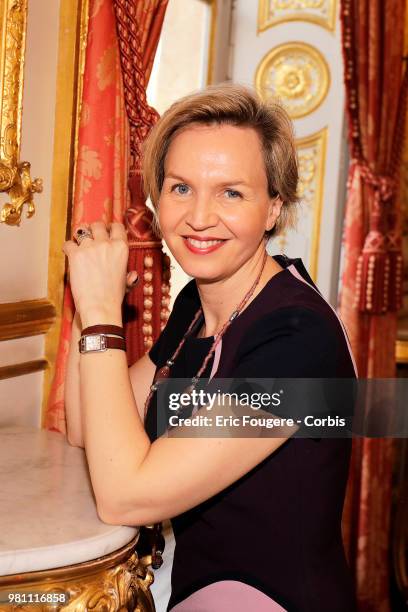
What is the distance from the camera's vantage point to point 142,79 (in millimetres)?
2133

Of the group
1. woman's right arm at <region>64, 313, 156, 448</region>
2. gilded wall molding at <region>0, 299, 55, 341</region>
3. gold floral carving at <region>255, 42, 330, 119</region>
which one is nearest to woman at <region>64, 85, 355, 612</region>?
woman's right arm at <region>64, 313, 156, 448</region>

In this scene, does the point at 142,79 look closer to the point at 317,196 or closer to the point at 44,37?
the point at 44,37

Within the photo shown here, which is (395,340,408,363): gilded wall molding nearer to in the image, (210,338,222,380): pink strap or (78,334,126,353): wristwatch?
(210,338,222,380): pink strap

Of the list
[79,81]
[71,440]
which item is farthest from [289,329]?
[79,81]

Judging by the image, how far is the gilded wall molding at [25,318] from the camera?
2059mm

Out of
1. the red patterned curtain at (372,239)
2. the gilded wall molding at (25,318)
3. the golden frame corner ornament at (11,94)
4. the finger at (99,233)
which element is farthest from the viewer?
the red patterned curtain at (372,239)

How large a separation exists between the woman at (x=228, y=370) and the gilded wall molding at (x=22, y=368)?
21.7 inches

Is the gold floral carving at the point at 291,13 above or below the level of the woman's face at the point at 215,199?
above

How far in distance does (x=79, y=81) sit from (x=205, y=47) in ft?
4.43

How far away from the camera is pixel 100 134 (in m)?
2.11

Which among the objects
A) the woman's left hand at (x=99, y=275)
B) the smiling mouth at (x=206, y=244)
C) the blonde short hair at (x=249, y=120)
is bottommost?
the woman's left hand at (x=99, y=275)

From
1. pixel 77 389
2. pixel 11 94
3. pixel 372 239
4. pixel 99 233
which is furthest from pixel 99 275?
pixel 372 239

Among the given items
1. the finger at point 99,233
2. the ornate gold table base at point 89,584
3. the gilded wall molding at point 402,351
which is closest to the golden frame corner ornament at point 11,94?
the finger at point 99,233

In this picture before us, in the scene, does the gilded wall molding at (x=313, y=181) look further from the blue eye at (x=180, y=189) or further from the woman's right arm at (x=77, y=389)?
the blue eye at (x=180, y=189)
